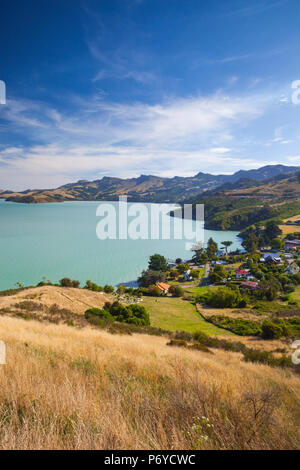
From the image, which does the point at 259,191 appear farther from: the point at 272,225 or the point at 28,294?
the point at 28,294

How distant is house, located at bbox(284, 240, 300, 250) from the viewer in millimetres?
70050

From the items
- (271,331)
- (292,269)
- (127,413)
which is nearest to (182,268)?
(292,269)

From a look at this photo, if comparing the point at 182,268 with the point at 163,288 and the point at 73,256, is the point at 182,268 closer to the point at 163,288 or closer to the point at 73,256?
the point at 163,288

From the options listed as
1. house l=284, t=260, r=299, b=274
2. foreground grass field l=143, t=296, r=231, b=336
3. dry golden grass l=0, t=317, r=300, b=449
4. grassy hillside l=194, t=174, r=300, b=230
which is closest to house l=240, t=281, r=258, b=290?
house l=284, t=260, r=299, b=274

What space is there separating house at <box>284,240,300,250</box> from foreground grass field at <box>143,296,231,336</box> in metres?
51.7

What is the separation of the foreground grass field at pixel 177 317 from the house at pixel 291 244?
5171 centimetres

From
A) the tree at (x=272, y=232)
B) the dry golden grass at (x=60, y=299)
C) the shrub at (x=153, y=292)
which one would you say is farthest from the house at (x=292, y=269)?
the dry golden grass at (x=60, y=299)

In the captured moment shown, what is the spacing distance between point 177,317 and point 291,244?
6284cm

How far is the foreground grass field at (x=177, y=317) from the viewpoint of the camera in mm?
23797

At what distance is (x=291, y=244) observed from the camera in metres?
72.9

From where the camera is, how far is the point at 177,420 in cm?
243

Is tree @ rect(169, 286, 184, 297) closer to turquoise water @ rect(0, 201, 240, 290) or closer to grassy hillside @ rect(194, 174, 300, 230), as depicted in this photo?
turquoise water @ rect(0, 201, 240, 290)

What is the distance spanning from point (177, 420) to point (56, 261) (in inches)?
2285
